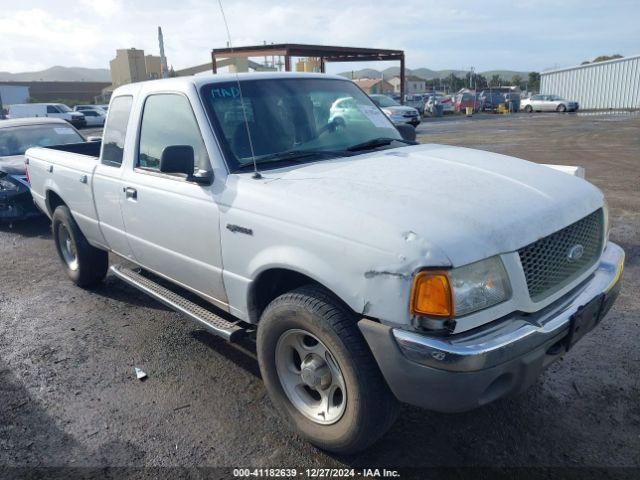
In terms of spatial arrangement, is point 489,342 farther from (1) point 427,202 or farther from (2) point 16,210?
(2) point 16,210

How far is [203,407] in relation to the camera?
334cm

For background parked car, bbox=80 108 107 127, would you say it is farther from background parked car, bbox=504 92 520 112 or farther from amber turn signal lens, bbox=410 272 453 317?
amber turn signal lens, bbox=410 272 453 317

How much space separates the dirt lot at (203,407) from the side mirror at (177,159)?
1.48 meters

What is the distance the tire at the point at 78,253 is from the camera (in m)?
5.22

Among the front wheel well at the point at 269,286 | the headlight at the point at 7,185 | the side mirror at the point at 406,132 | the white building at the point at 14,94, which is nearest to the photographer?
the front wheel well at the point at 269,286

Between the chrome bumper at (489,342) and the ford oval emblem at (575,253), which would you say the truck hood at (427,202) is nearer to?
the ford oval emblem at (575,253)

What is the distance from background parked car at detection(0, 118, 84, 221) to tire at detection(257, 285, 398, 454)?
6.59 m

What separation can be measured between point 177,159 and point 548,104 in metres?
40.9

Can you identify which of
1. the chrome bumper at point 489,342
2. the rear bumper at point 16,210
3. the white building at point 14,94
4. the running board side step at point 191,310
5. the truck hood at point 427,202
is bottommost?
the rear bumper at point 16,210

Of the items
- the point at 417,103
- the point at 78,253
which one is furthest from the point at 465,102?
the point at 78,253

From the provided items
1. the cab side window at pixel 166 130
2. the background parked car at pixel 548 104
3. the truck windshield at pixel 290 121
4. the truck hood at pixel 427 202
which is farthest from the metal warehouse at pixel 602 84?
the cab side window at pixel 166 130

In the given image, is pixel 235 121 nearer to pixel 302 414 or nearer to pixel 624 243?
pixel 302 414

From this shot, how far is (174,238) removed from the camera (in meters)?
3.57

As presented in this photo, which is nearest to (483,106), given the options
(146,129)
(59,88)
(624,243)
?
(624,243)
